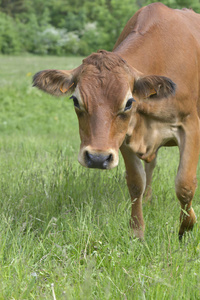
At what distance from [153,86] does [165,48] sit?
53 centimetres

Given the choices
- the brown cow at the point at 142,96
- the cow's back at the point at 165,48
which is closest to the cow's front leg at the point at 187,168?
the brown cow at the point at 142,96

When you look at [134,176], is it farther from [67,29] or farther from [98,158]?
[67,29]

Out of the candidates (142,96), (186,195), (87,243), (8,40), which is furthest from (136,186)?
(8,40)

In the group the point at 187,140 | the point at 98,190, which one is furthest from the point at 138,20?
the point at 98,190

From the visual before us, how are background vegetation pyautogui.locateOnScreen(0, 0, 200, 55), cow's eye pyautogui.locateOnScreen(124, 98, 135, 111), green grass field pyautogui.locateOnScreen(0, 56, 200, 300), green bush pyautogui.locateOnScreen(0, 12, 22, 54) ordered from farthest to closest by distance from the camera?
green bush pyautogui.locateOnScreen(0, 12, 22, 54)
background vegetation pyautogui.locateOnScreen(0, 0, 200, 55)
cow's eye pyautogui.locateOnScreen(124, 98, 135, 111)
green grass field pyautogui.locateOnScreen(0, 56, 200, 300)

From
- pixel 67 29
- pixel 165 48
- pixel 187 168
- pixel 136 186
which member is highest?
pixel 165 48

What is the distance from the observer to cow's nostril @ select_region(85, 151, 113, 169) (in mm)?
2795

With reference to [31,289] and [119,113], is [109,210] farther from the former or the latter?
[31,289]

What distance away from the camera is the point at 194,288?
2332 mm

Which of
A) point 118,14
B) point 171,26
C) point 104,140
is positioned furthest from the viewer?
point 118,14

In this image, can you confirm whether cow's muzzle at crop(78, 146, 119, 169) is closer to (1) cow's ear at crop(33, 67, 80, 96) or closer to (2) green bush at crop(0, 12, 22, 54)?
(1) cow's ear at crop(33, 67, 80, 96)

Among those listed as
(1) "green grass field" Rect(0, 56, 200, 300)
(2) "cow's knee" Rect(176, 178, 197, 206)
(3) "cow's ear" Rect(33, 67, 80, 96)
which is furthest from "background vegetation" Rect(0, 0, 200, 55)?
(3) "cow's ear" Rect(33, 67, 80, 96)

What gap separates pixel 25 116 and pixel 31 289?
9118mm

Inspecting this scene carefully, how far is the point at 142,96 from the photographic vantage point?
341cm
